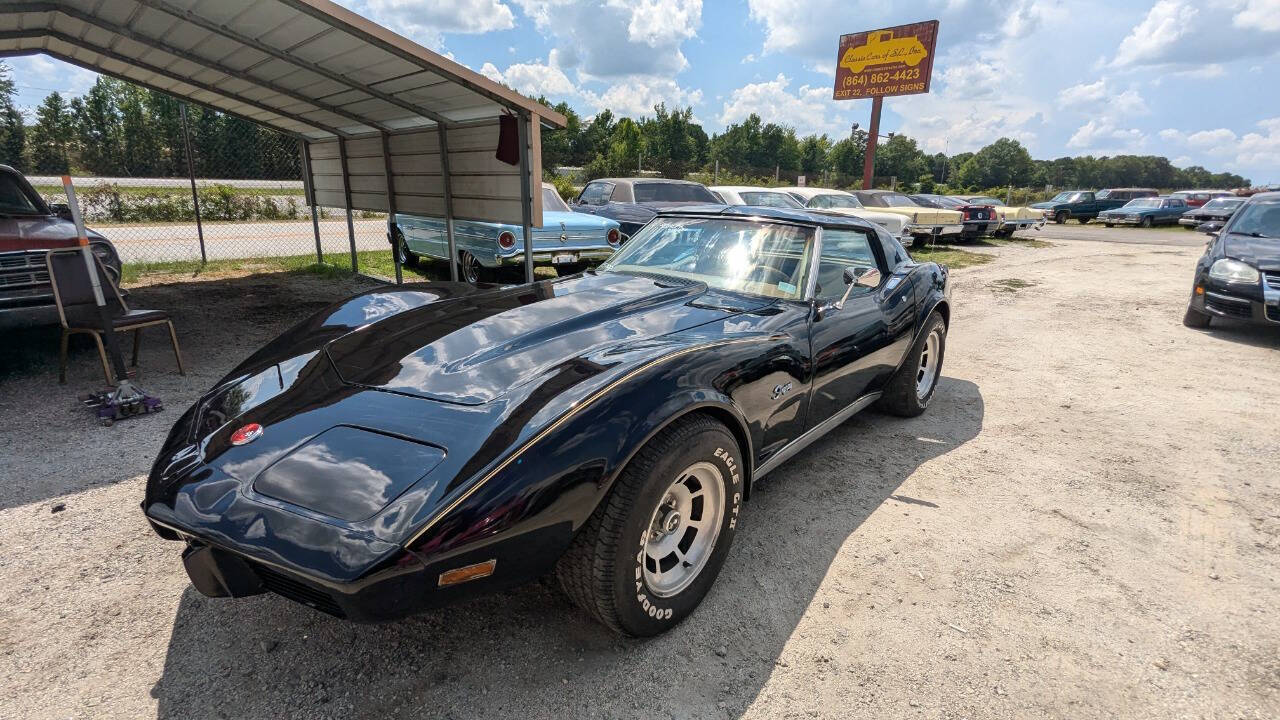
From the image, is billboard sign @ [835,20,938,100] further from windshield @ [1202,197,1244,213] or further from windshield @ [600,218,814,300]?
windshield @ [600,218,814,300]

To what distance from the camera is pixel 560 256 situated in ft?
28.7

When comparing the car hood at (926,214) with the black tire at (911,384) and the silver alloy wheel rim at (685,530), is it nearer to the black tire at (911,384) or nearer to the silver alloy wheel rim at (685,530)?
the black tire at (911,384)

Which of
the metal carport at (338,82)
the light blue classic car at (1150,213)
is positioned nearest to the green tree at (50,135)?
the metal carport at (338,82)

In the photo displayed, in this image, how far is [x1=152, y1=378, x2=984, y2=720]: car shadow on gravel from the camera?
6.35 feet

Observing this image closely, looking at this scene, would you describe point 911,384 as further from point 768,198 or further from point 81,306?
point 768,198

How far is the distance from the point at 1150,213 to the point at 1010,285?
20.7 metres

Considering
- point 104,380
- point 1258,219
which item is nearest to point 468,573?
point 104,380

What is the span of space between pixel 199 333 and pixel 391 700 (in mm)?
5918

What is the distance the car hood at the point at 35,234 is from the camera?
505cm

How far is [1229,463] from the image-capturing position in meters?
3.79

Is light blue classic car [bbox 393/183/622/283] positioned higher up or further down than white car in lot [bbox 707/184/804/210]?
further down

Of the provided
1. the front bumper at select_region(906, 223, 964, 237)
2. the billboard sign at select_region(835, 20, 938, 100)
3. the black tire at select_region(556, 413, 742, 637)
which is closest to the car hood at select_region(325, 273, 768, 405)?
the black tire at select_region(556, 413, 742, 637)

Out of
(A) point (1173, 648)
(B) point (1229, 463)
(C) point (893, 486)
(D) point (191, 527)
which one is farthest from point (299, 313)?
(B) point (1229, 463)

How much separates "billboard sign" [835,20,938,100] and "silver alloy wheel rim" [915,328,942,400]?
24.4 metres
